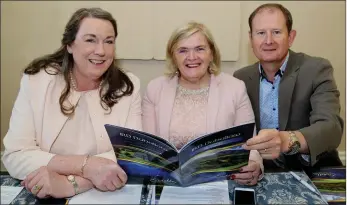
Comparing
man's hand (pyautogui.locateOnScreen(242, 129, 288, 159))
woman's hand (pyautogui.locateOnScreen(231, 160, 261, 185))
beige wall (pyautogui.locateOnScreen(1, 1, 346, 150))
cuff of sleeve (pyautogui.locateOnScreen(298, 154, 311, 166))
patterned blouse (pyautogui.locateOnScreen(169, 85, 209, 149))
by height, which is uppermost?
beige wall (pyautogui.locateOnScreen(1, 1, 346, 150))

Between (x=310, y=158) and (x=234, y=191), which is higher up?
(x=310, y=158)

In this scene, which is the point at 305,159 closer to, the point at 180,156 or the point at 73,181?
the point at 180,156

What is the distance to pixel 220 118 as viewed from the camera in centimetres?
167

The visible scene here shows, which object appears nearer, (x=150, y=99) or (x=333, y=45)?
(x=150, y=99)

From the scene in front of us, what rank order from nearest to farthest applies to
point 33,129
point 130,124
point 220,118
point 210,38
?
point 33,129
point 130,124
point 220,118
point 210,38

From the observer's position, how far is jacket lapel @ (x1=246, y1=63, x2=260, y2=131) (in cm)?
191

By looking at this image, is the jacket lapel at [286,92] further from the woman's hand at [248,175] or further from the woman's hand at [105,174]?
the woman's hand at [105,174]

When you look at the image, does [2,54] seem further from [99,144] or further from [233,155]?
[233,155]

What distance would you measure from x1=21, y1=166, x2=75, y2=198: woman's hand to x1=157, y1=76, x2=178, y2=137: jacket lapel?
2.09 feet

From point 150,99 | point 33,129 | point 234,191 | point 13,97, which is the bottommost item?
point 234,191

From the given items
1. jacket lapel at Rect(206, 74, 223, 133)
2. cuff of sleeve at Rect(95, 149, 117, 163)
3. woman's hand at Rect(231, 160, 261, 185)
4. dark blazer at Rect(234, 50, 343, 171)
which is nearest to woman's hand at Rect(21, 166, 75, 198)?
cuff of sleeve at Rect(95, 149, 117, 163)

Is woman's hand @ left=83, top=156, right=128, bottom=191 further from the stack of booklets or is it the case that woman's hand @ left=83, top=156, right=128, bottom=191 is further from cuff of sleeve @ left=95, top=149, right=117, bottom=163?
the stack of booklets

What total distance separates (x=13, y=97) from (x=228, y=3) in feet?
6.54

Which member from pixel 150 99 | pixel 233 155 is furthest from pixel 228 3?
pixel 233 155
